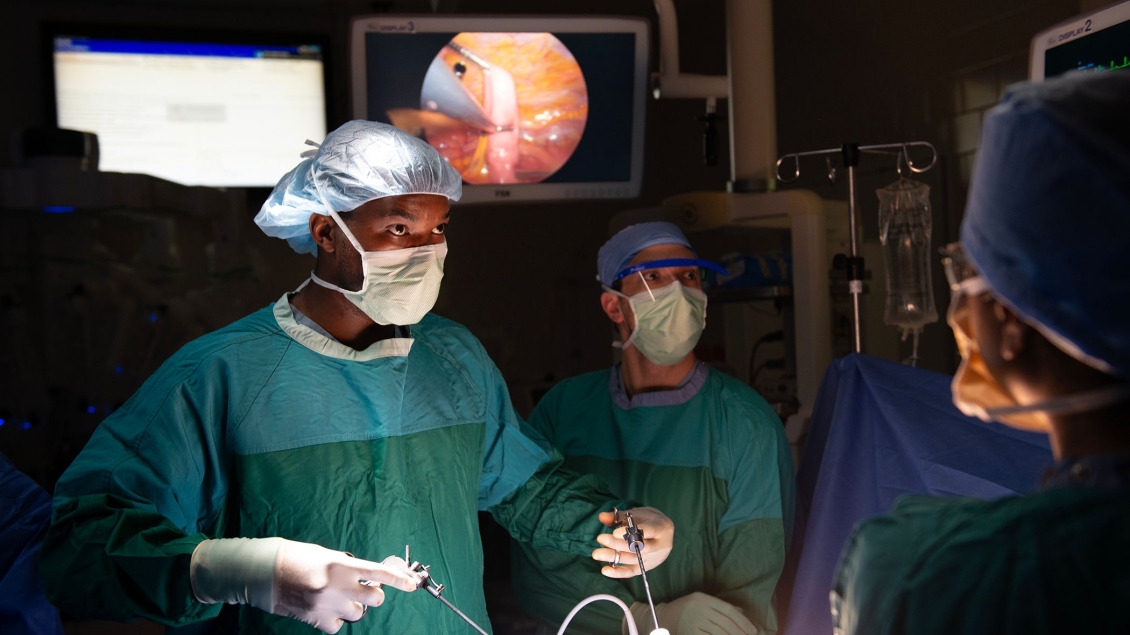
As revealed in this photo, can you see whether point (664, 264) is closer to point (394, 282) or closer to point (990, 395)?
point (394, 282)

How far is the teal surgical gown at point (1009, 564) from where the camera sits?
0.67m

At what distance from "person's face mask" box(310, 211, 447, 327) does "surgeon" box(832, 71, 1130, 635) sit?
3.21 feet

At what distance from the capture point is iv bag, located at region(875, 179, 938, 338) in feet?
7.34

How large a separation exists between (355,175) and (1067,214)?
115 cm

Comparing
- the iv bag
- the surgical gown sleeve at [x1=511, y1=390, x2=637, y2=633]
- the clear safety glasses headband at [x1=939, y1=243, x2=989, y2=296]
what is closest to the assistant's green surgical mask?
the surgical gown sleeve at [x1=511, y1=390, x2=637, y2=633]

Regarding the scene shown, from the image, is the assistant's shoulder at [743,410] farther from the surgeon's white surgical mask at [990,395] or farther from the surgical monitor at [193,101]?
the surgical monitor at [193,101]

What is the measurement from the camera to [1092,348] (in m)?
0.69

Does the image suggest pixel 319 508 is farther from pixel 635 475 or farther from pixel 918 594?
pixel 918 594

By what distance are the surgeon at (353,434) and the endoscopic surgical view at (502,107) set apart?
2.82 feet

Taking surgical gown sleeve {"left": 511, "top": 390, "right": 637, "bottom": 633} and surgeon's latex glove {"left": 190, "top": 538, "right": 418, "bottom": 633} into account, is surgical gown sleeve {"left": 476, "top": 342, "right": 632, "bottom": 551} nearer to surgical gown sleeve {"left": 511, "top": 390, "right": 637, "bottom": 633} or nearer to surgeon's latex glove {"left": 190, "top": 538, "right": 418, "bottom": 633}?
surgical gown sleeve {"left": 511, "top": 390, "right": 637, "bottom": 633}

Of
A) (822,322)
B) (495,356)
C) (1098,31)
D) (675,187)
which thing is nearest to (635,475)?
(822,322)

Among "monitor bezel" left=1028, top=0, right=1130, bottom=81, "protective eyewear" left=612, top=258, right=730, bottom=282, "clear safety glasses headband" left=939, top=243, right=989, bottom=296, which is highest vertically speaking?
"monitor bezel" left=1028, top=0, right=1130, bottom=81

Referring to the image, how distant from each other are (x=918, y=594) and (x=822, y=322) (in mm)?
1707

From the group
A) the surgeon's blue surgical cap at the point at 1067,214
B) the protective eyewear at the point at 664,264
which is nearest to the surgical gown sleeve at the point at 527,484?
the protective eyewear at the point at 664,264
